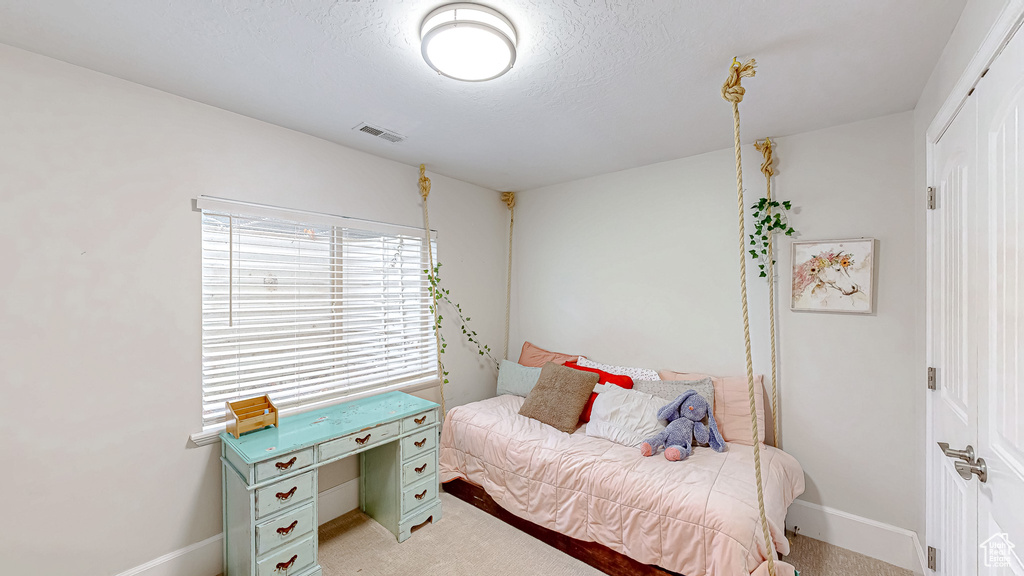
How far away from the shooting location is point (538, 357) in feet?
12.0

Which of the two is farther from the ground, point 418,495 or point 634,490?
point 634,490

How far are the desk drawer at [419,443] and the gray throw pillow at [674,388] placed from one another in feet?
4.99

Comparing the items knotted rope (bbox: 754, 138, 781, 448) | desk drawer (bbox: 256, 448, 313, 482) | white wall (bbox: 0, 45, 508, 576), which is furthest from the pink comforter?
white wall (bbox: 0, 45, 508, 576)

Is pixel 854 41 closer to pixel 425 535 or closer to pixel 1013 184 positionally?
pixel 1013 184

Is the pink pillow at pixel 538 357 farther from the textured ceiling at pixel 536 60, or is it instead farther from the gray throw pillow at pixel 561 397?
the textured ceiling at pixel 536 60

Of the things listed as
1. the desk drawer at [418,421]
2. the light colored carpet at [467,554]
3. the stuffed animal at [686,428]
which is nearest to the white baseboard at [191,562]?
the light colored carpet at [467,554]

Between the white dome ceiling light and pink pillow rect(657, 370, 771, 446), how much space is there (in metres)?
2.40

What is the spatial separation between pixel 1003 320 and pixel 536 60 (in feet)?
5.85

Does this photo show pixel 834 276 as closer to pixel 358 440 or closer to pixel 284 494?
pixel 358 440

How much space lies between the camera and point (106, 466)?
182 centimetres

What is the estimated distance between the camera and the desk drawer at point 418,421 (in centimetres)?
250

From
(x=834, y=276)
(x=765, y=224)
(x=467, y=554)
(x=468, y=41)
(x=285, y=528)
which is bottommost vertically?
(x=467, y=554)

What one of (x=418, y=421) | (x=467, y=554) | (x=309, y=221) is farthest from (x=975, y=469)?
(x=309, y=221)

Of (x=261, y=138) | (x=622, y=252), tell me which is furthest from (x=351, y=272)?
(x=622, y=252)
